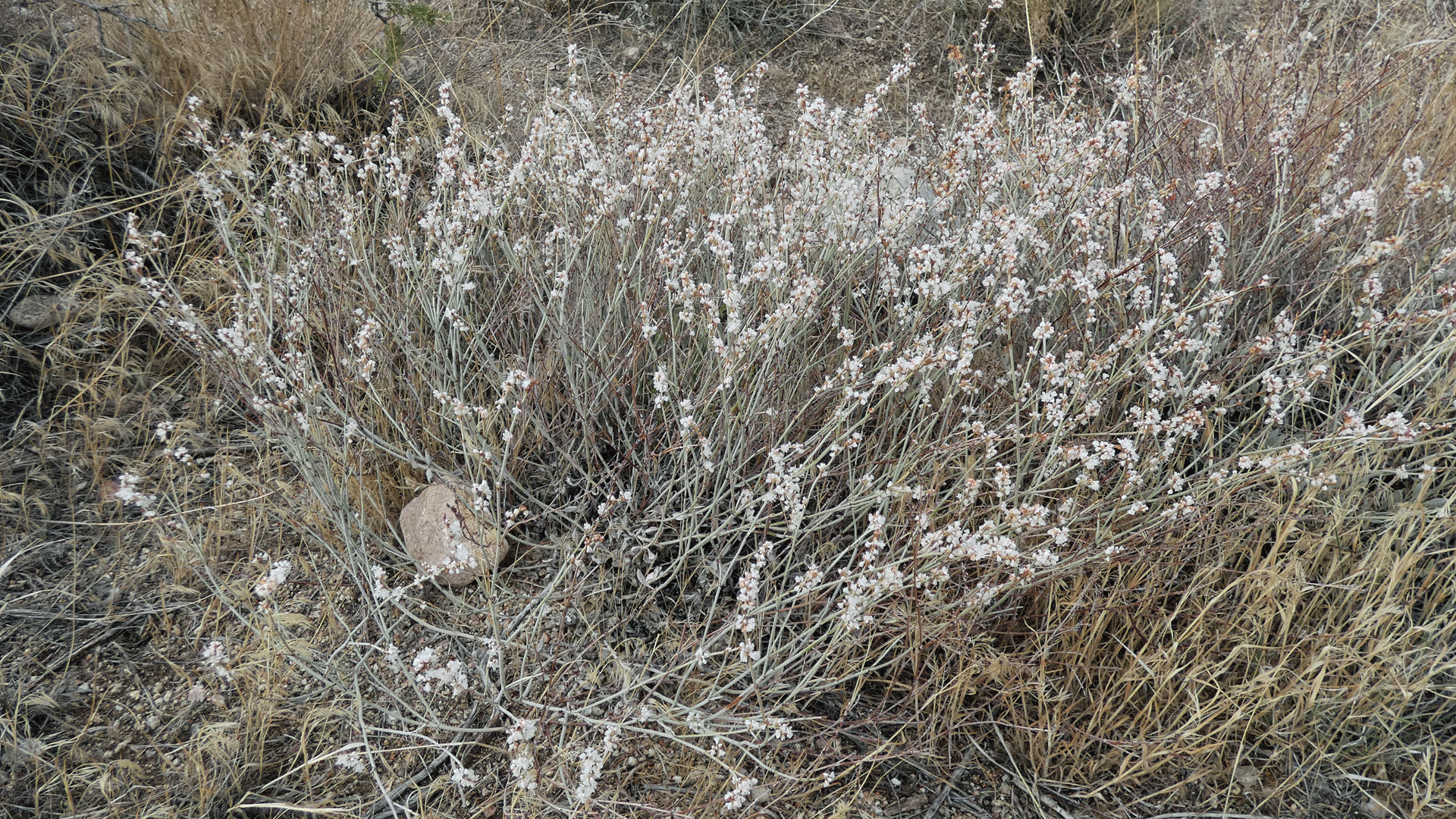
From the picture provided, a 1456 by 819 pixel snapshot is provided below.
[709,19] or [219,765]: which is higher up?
[709,19]

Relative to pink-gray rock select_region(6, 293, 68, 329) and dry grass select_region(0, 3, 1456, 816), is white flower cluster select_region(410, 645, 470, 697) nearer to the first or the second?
dry grass select_region(0, 3, 1456, 816)

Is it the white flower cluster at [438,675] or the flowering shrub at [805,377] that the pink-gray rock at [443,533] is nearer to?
the flowering shrub at [805,377]

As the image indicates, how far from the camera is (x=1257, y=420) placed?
227 cm

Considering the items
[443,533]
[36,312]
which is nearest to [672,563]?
[443,533]

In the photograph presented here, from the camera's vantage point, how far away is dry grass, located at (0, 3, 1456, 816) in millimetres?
1788

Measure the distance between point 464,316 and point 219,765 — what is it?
49.4 inches

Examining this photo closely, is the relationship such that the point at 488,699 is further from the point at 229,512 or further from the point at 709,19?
the point at 709,19

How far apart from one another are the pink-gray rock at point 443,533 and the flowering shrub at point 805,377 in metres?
0.09

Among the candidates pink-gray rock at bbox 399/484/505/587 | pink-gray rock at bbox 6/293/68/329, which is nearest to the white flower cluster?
pink-gray rock at bbox 399/484/505/587

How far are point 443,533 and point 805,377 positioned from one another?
1.03m

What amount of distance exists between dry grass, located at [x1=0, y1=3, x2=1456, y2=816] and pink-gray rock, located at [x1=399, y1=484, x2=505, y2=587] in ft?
0.21

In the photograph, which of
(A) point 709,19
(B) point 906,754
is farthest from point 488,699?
(A) point 709,19

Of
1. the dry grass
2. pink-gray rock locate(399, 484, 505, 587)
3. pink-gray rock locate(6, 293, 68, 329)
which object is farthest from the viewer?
pink-gray rock locate(6, 293, 68, 329)

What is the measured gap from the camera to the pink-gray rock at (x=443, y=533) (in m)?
2.00
